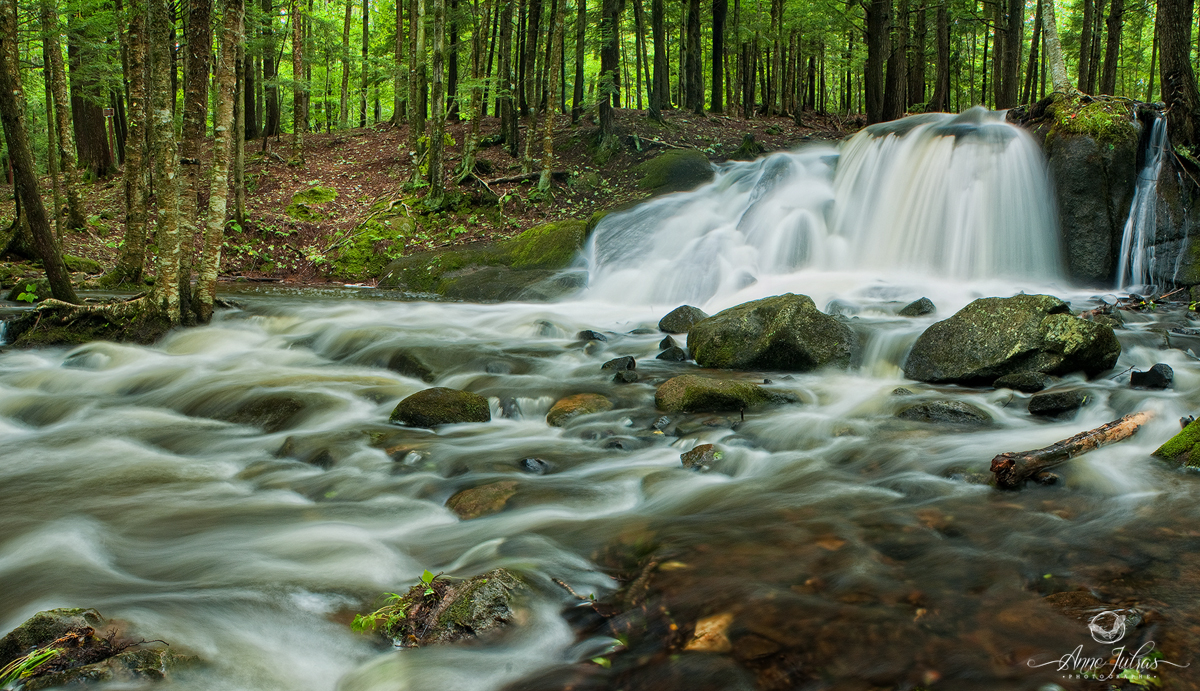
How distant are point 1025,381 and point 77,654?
7.02m

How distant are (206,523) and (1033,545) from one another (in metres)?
4.52

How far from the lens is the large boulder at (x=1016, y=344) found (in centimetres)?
675

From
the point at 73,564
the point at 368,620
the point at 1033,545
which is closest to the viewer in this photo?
the point at 368,620

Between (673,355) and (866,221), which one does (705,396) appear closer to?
(673,355)

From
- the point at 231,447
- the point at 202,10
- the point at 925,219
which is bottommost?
the point at 231,447

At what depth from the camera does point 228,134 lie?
871 centimetres

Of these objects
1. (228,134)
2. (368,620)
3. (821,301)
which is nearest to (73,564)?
(368,620)

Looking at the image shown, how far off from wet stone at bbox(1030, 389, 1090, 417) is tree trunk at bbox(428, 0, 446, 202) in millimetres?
13456

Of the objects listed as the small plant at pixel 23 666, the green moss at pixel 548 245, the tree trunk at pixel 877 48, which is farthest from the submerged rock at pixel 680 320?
the tree trunk at pixel 877 48

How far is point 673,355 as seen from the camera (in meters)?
8.55

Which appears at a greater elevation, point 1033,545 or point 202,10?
point 202,10

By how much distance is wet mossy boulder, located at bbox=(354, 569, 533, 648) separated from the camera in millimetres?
2977

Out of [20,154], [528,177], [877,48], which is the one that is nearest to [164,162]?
[20,154]

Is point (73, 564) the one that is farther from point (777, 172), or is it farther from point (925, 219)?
point (777, 172)
